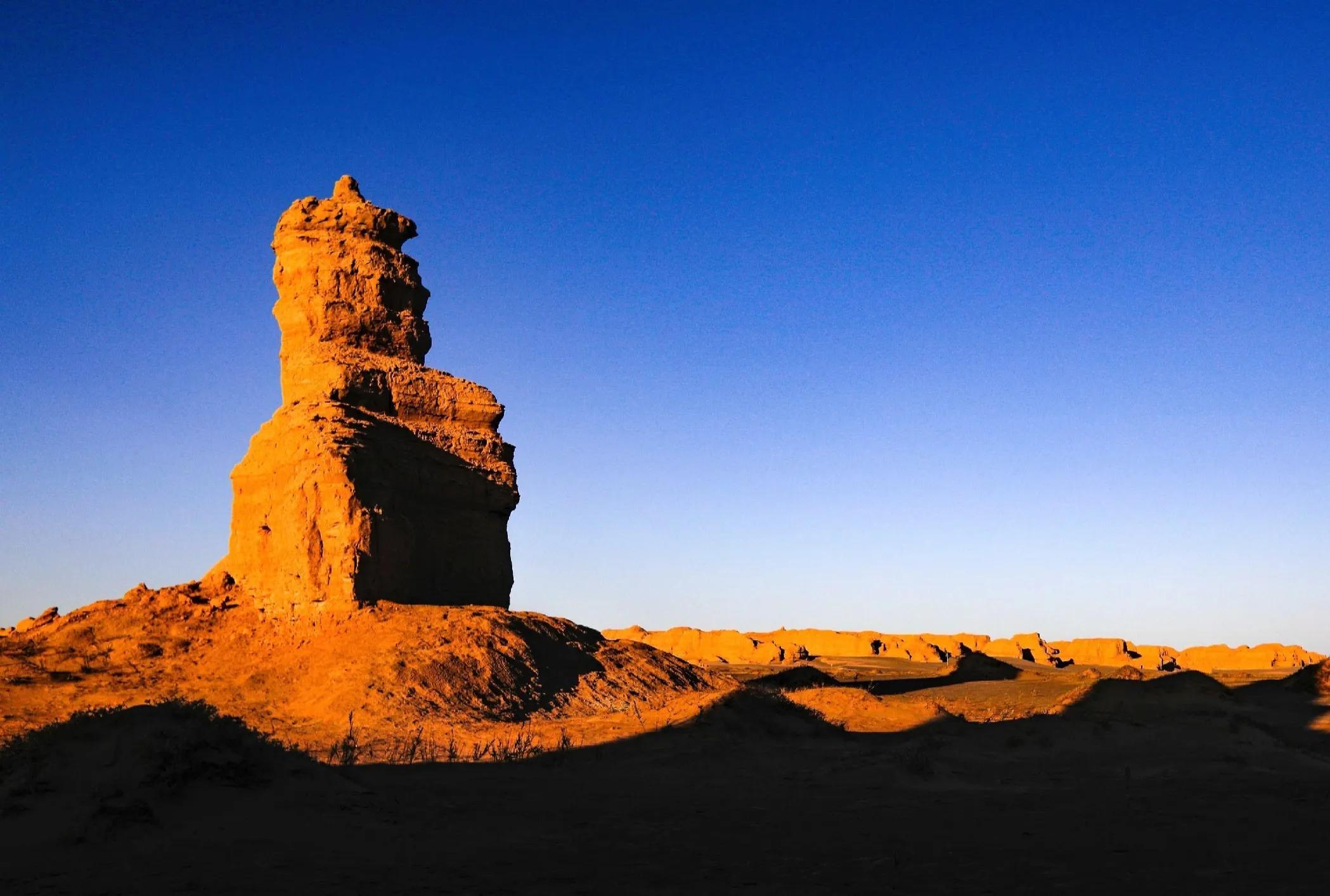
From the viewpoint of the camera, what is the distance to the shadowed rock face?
25141 mm

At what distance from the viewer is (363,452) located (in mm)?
25484

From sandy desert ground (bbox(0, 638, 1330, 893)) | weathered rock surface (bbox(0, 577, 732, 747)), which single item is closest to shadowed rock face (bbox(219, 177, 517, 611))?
weathered rock surface (bbox(0, 577, 732, 747))

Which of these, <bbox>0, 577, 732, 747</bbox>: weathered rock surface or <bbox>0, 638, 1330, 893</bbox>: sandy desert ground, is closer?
<bbox>0, 638, 1330, 893</bbox>: sandy desert ground

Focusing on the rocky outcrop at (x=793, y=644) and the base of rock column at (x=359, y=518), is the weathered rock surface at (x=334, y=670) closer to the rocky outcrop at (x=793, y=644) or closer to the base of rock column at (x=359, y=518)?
the base of rock column at (x=359, y=518)

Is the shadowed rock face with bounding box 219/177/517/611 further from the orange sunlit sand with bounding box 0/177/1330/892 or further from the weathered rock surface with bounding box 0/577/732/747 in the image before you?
the weathered rock surface with bounding box 0/577/732/747

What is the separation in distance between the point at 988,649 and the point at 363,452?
66171mm

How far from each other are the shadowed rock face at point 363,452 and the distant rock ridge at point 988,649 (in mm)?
44575

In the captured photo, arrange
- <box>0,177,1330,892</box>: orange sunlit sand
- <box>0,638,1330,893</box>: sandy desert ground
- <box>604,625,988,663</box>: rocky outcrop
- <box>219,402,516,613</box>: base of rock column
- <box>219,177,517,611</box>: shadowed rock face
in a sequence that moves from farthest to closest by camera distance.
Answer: <box>604,625,988,663</box>: rocky outcrop, <box>219,177,517,611</box>: shadowed rock face, <box>219,402,516,613</box>: base of rock column, <box>0,177,1330,892</box>: orange sunlit sand, <box>0,638,1330,893</box>: sandy desert ground

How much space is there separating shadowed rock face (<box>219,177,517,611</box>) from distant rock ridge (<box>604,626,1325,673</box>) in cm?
4458

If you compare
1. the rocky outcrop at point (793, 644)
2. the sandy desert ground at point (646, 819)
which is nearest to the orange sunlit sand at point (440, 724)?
the sandy desert ground at point (646, 819)

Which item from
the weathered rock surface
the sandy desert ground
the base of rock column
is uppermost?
the base of rock column

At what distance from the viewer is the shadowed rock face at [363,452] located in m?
25.1

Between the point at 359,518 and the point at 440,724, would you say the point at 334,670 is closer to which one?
the point at 359,518

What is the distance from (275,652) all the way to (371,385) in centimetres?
789
